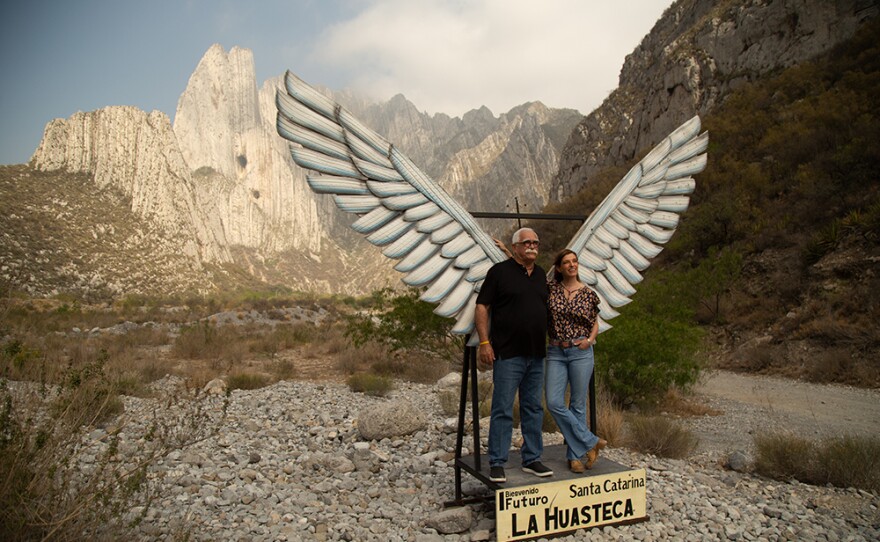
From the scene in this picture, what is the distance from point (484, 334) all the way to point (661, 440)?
11.3ft

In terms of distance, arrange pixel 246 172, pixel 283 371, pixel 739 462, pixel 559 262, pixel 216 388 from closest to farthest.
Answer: pixel 559 262 → pixel 739 462 → pixel 216 388 → pixel 283 371 → pixel 246 172

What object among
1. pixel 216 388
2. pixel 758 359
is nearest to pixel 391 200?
pixel 216 388

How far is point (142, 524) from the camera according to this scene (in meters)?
3.55

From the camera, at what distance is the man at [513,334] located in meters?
3.60

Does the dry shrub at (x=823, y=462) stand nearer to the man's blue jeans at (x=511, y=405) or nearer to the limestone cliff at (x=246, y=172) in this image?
the man's blue jeans at (x=511, y=405)

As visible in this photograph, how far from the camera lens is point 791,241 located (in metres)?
16.4

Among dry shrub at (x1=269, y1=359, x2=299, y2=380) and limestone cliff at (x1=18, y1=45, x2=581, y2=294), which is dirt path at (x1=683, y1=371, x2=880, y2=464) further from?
limestone cliff at (x1=18, y1=45, x2=581, y2=294)

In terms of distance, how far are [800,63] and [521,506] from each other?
32709 mm

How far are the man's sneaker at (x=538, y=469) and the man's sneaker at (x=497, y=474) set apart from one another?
266 millimetres

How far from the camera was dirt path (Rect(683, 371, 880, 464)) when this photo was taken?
6.89 m

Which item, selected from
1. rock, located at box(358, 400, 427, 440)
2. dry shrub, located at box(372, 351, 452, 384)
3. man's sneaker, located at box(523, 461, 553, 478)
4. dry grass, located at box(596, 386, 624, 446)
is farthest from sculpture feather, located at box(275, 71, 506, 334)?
dry shrub, located at box(372, 351, 452, 384)

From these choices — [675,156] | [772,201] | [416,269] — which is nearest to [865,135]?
[772,201]

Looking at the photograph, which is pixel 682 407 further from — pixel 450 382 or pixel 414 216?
pixel 414 216

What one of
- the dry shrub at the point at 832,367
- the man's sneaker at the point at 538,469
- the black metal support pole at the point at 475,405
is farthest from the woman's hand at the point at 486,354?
the dry shrub at the point at 832,367
